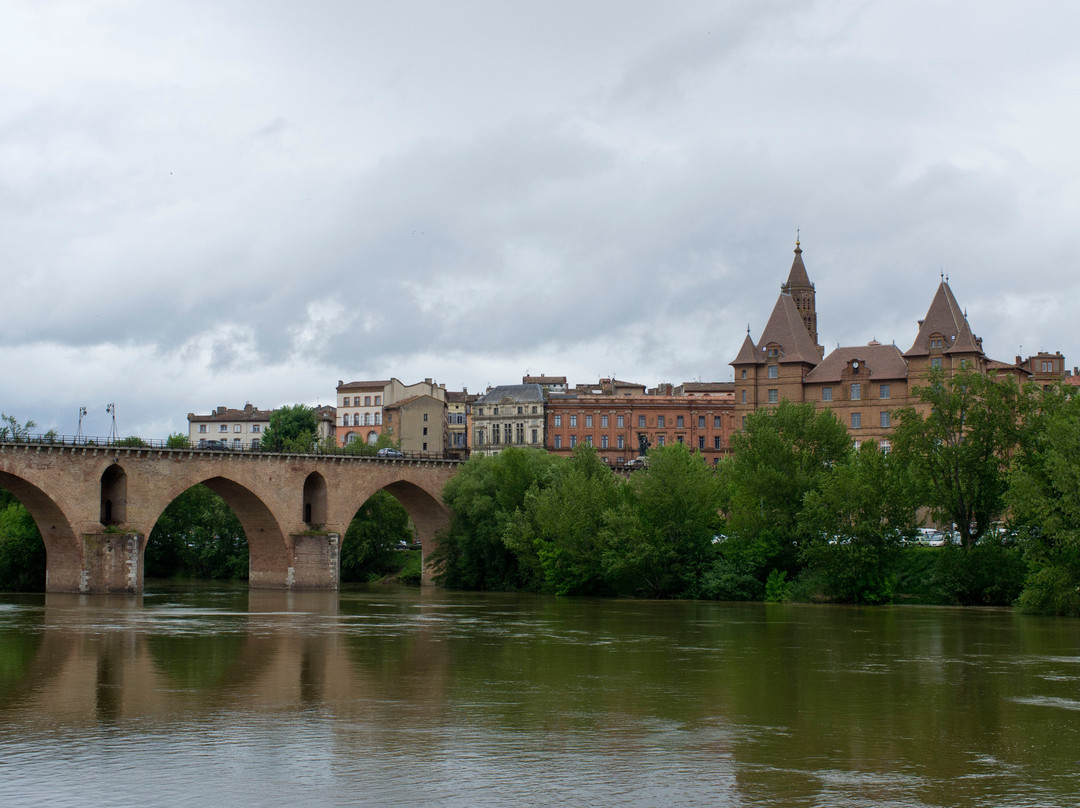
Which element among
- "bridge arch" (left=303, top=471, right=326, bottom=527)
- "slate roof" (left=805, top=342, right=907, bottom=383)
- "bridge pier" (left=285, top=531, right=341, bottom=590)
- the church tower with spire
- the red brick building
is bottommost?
"bridge pier" (left=285, top=531, right=341, bottom=590)

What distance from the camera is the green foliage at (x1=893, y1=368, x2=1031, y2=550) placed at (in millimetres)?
55219

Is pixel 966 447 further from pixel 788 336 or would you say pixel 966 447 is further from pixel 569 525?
pixel 788 336

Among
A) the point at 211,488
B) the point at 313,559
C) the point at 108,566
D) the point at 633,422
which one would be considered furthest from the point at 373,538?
the point at 633,422

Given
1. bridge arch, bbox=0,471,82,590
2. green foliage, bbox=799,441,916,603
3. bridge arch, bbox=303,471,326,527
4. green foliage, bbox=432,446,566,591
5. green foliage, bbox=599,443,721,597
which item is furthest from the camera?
bridge arch, bbox=303,471,326,527

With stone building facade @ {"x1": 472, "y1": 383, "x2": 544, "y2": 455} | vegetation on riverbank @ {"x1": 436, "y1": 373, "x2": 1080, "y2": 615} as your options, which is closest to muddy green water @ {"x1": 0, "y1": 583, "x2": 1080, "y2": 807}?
vegetation on riverbank @ {"x1": 436, "y1": 373, "x2": 1080, "y2": 615}

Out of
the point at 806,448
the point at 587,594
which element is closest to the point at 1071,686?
the point at 806,448

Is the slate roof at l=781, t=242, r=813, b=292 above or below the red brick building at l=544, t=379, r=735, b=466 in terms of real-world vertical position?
above

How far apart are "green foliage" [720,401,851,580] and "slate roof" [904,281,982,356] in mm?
34610

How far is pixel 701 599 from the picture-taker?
199 ft

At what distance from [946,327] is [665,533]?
42167mm

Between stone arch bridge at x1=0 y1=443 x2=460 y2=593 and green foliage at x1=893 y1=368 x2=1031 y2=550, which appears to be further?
stone arch bridge at x1=0 y1=443 x2=460 y2=593

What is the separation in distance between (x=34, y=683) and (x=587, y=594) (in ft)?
143

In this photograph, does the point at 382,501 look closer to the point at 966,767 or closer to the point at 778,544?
the point at 778,544

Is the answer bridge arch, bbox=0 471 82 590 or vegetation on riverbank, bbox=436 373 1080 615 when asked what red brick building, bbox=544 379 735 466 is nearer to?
vegetation on riverbank, bbox=436 373 1080 615
